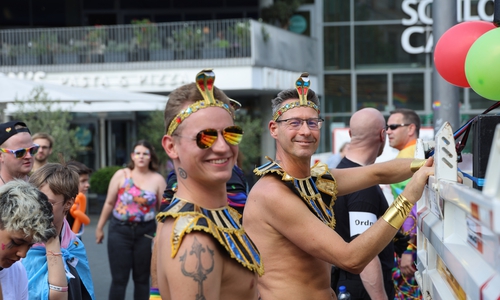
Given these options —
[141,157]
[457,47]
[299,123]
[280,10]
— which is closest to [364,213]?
[299,123]

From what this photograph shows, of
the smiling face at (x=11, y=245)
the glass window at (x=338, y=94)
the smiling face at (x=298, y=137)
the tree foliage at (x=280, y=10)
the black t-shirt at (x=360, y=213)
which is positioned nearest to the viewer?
the smiling face at (x=11, y=245)

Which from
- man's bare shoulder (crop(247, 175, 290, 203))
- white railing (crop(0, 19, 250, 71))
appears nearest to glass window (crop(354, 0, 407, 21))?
white railing (crop(0, 19, 250, 71))

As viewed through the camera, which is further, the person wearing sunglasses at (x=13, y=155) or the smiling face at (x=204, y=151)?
the person wearing sunglasses at (x=13, y=155)

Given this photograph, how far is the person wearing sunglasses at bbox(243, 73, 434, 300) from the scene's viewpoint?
311 centimetres

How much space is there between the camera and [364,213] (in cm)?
467

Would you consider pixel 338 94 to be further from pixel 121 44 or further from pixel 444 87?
pixel 444 87

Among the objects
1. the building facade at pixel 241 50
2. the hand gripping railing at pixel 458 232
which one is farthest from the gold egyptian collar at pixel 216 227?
the building facade at pixel 241 50

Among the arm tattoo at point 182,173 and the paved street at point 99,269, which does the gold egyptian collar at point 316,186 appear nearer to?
the arm tattoo at point 182,173

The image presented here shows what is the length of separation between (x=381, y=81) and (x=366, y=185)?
2455 centimetres

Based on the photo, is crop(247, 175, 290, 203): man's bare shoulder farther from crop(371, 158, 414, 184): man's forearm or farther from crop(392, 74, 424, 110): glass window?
crop(392, 74, 424, 110): glass window

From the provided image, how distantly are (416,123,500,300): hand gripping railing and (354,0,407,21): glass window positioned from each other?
2496 cm

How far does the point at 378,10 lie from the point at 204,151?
1031 inches

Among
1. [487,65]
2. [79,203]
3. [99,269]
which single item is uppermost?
[487,65]

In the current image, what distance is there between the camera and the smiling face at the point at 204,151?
2.50 meters
